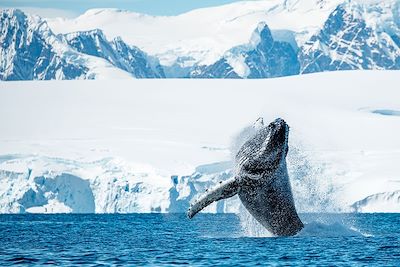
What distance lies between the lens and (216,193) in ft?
68.3

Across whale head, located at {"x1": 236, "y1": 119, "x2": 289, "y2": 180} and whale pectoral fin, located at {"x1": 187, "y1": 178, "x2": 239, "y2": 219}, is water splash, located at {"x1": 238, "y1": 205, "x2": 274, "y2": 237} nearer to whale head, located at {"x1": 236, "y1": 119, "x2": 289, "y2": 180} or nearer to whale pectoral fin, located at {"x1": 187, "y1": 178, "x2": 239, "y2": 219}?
whale pectoral fin, located at {"x1": 187, "y1": 178, "x2": 239, "y2": 219}

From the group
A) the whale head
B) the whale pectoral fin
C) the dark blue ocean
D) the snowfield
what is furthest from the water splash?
the snowfield

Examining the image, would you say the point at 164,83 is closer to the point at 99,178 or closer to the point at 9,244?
the point at 99,178

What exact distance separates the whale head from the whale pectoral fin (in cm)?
32

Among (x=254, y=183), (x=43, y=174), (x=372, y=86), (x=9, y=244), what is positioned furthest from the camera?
(x=372, y=86)

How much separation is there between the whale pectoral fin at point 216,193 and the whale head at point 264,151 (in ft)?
1.04

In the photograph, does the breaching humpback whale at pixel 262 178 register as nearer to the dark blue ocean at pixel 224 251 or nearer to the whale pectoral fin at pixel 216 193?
the whale pectoral fin at pixel 216 193

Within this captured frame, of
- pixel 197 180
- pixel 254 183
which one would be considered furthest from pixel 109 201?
pixel 254 183

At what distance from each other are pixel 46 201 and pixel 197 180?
9.67 meters

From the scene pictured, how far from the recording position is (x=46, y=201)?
58.2m

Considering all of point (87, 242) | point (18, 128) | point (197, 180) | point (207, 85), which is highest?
point (207, 85)

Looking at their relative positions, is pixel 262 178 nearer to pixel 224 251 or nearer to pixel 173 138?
pixel 224 251

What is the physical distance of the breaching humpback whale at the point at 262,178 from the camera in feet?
65.5

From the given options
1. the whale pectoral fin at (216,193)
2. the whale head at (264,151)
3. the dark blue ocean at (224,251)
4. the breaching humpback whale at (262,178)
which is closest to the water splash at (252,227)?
the dark blue ocean at (224,251)
